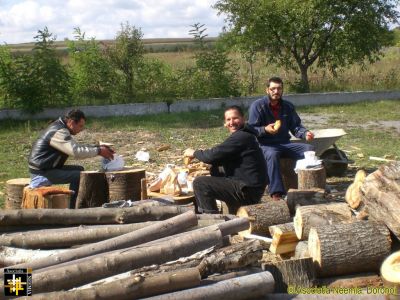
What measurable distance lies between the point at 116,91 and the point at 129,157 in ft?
23.6

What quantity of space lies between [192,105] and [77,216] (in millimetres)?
13912

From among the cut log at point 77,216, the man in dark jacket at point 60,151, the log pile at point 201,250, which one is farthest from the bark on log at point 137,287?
the man in dark jacket at point 60,151

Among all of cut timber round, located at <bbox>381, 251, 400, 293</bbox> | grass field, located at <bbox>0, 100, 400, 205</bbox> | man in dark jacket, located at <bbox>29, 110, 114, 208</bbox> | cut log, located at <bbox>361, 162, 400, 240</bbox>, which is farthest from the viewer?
grass field, located at <bbox>0, 100, 400, 205</bbox>

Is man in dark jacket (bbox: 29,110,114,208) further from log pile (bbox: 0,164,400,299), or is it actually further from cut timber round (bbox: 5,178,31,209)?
log pile (bbox: 0,164,400,299)

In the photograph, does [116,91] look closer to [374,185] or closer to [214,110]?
[214,110]

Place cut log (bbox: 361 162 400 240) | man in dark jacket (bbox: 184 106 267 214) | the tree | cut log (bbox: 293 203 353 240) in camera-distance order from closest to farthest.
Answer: cut log (bbox: 361 162 400 240), cut log (bbox: 293 203 353 240), man in dark jacket (bbox: 184 106 267 214), the tree

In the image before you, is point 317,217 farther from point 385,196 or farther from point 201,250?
point 201,250

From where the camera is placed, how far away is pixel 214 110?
64.3 feet

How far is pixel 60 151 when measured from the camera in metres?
8.09

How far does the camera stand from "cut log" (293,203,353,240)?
6.37 metres

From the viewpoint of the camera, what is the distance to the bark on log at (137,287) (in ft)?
14.3

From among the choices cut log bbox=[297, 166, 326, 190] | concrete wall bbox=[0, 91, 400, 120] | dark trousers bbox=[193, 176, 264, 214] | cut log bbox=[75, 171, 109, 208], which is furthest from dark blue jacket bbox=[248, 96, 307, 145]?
concrete wall bbox=[0, 91, 400, 120]

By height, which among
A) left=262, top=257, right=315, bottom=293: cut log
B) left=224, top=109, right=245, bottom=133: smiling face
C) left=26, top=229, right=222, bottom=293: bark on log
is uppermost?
left=224, top=109, right=245, bottom=133: smiling face

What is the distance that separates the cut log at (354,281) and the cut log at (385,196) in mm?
455
